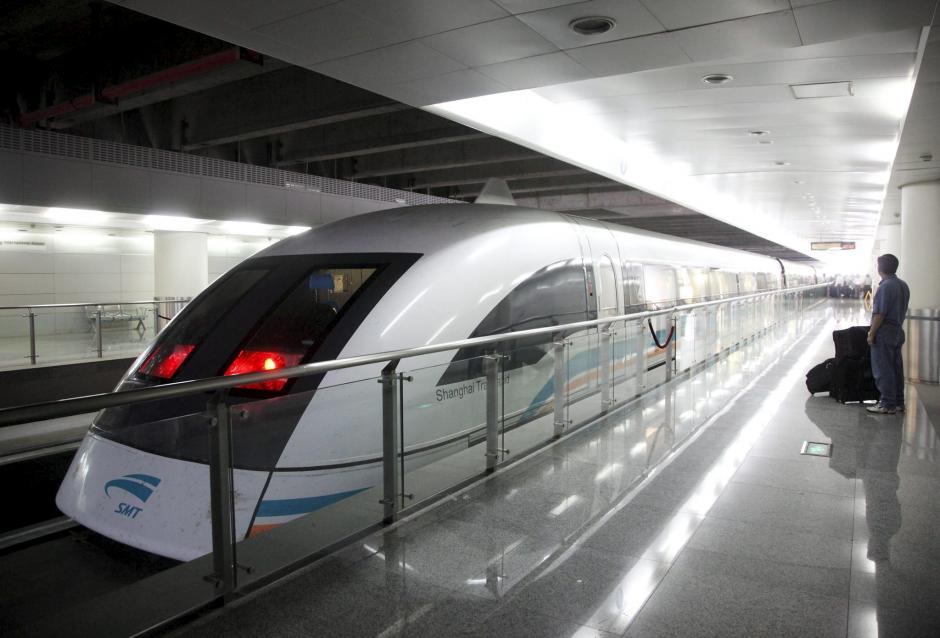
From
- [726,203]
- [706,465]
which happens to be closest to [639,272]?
[706,465]

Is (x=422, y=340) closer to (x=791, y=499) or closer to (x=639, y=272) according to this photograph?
(x=791, y=499)

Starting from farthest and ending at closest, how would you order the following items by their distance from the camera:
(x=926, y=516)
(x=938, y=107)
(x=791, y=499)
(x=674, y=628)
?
1. (x=938, y=107)
2. (x=791, y=499)
3. (x=926, y=516)
4. (x=674, y=628)

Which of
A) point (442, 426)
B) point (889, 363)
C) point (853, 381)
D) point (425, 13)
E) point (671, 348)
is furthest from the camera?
point (671, 348)

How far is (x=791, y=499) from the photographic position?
4340mm

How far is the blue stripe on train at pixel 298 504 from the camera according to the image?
3.85 m

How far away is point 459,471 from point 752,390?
510cm

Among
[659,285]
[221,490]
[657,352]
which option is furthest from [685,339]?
[221,490]

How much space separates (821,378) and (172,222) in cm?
1202

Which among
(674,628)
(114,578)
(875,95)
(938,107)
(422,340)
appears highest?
(875,95)

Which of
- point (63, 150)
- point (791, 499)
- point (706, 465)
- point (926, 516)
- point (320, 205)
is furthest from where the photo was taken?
point (320, 205)

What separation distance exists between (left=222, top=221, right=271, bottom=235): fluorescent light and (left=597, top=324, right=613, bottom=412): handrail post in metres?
10.1

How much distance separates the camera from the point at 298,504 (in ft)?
→ 13.5

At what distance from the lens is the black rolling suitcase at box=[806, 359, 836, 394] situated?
7.80 meters

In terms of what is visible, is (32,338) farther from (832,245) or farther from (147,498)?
(832,245)
